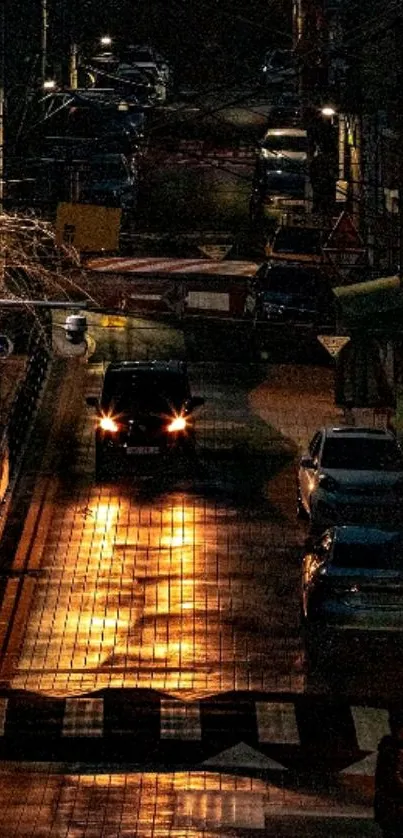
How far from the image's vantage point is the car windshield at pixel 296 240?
47.4m

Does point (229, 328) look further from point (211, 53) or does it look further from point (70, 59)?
point (211, 53)

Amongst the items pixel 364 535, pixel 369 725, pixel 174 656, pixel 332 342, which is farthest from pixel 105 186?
pixel 369 725

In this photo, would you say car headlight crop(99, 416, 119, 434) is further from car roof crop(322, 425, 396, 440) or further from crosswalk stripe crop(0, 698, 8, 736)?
crosswalk stripe crop(0, 698, 8, 736)

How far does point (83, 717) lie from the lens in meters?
22.3

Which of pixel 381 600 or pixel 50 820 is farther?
pixel 381 600

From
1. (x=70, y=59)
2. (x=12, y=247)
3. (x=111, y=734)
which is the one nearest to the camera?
(x=111, y=734)

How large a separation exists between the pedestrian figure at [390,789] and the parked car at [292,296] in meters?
25.0

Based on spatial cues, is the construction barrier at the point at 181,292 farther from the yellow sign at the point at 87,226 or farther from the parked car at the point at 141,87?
the parked car at the point at 141,87

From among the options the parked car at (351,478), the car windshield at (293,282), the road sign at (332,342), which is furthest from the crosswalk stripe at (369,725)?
the car windshield at (293,282)

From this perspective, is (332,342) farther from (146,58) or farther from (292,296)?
(146,58)

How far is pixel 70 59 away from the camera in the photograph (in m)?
58.2

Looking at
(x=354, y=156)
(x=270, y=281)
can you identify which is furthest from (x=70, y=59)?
(x=270, y=281)

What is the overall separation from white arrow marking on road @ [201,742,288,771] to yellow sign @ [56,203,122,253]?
14.4 meters

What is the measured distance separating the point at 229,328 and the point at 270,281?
1427mm
